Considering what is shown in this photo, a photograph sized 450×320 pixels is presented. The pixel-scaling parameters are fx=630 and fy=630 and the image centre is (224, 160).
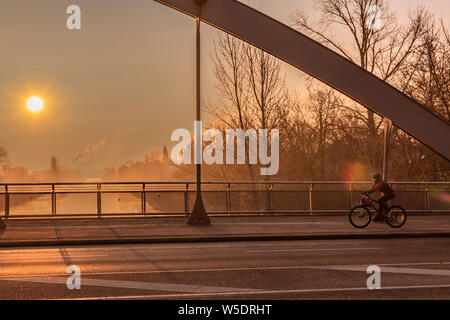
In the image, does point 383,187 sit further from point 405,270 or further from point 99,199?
point 99,199

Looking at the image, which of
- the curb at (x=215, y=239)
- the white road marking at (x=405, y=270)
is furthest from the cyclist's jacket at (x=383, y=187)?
the white road marking at (x=405, y=270)

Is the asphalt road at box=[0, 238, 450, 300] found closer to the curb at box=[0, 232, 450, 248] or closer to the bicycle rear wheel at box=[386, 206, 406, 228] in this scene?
the curb at box=[0, 232, 450, 248]

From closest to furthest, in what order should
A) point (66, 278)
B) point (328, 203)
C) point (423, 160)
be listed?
point (66, 278) → point (328, 203) → point (423, 160)

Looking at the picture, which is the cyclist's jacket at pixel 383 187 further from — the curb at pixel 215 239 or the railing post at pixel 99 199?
the railing post at pixel 99 199

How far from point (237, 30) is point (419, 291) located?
13.3 metres

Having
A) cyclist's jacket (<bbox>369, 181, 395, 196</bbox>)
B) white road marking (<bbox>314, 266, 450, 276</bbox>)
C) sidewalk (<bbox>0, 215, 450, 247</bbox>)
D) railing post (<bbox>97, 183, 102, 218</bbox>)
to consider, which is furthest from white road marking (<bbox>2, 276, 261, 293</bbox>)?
railing post (<bbox>97, 183, 102, 218</bbox>)

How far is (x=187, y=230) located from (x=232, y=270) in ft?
22.9

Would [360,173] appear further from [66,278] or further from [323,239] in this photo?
[66,278]

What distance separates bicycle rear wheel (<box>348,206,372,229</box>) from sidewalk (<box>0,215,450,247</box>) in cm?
18

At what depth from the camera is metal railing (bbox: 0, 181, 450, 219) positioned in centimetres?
2166

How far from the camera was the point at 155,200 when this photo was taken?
22938mm
